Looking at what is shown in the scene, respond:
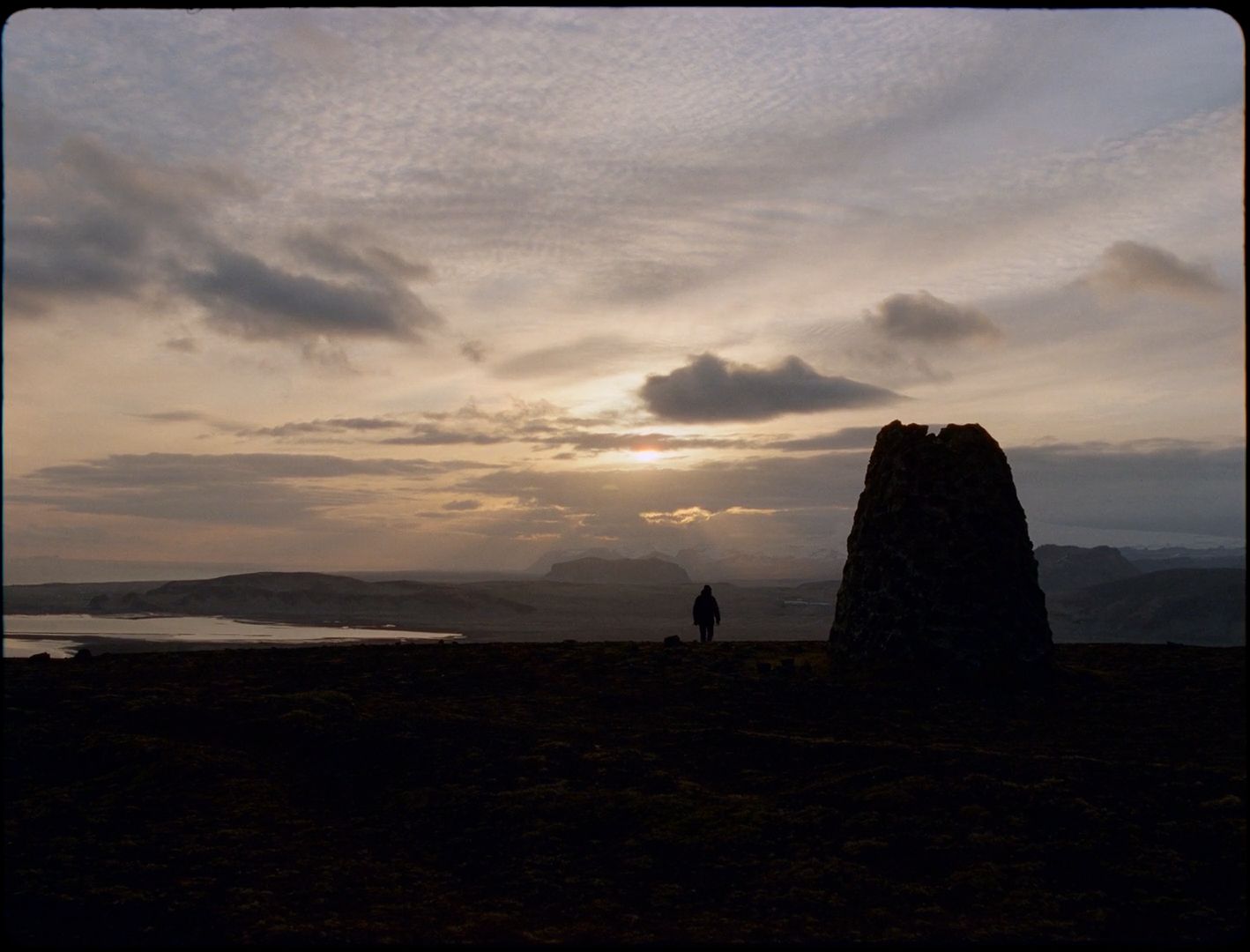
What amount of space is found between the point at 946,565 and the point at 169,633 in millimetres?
56167

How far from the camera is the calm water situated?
49.0 m

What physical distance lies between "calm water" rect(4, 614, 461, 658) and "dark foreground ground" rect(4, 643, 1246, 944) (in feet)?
109

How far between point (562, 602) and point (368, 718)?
12325cm

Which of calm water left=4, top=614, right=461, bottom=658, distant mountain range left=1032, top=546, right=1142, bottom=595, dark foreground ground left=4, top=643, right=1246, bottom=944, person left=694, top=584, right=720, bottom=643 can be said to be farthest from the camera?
distant mountain range left=1032, top=546, right=1142, bottom=595

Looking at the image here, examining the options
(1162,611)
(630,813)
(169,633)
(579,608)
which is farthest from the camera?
(579,608)

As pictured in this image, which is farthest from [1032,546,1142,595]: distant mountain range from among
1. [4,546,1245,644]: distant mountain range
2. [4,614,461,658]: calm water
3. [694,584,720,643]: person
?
[694,584,720,643]: person

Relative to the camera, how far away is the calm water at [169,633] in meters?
49.0

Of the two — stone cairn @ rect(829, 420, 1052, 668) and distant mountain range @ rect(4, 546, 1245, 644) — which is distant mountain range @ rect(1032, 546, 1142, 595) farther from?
stone cairn @ rect(829, 420, 1052, 668)

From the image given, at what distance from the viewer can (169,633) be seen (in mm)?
59812

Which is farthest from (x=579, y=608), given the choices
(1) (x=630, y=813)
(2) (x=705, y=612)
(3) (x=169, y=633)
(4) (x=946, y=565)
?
(1) (x=630, y=813)

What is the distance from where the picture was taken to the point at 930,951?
6.93m

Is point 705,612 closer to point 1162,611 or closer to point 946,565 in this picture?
point 946,565

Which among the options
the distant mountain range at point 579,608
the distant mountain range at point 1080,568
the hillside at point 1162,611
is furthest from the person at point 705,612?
the distant mountain range at point 1080,568

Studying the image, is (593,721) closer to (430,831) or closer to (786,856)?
(430,831)
